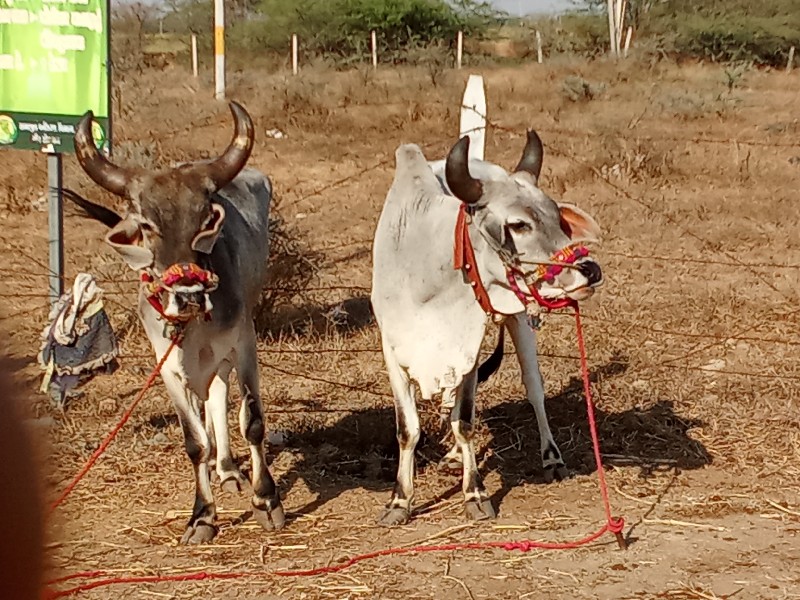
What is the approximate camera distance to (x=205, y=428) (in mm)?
5055

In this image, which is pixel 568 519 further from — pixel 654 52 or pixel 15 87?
pixel 654 52

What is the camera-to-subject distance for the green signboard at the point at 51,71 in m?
6.72

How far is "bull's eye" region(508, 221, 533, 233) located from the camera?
4512 millimetres

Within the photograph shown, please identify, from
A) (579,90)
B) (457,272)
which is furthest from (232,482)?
(579,90)

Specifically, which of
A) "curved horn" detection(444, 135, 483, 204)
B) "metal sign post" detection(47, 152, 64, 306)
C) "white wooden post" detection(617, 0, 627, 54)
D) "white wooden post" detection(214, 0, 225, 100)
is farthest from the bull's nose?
"white wooden post" detection(617, 0, 627, 54)

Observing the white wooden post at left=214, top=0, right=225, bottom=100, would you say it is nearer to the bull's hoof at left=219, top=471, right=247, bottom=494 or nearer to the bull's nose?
the bull's hoof at left=219, top=471, right=247, bottom=494

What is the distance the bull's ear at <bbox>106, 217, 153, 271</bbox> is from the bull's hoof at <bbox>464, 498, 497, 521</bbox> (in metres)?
1.75

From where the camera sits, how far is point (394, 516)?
196 inches

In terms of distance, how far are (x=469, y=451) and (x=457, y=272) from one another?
2.72 feet

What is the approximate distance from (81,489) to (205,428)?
0.93m

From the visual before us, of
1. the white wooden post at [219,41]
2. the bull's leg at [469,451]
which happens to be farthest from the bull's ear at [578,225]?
the white wooden post at [219,41]

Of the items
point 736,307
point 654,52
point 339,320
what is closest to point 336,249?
point 339,320

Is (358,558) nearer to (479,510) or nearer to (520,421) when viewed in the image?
(479,510)

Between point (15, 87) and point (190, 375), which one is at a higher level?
point (15, 87)
